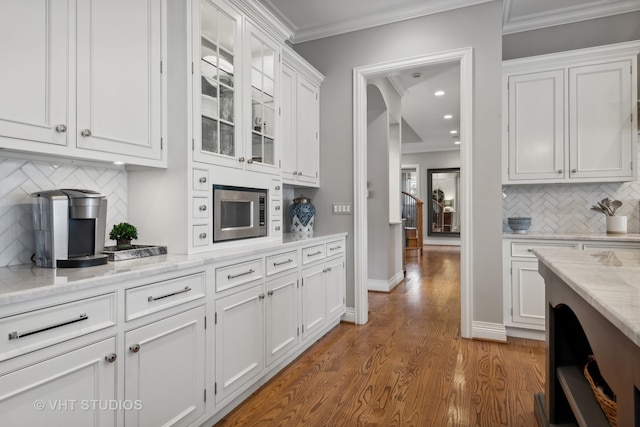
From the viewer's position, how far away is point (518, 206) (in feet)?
11.8

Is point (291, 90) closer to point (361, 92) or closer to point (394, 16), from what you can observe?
point (361, 92)

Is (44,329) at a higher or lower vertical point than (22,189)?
lower

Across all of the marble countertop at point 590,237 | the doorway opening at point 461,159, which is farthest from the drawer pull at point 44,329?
the marble countertop at point 590,237

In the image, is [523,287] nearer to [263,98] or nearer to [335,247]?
[335,247]

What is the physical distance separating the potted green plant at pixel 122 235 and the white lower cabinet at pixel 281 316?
833 millimetres

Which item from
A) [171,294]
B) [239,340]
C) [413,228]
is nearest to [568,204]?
[239,340]

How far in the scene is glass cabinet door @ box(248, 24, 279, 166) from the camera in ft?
8.23

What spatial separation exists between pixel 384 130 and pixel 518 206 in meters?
2.01

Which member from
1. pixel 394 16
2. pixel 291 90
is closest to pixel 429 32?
pixel 394 16

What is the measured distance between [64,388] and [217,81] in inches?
66.5

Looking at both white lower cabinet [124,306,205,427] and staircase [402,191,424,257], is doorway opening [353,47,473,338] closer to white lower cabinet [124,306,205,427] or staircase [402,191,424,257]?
white lower cabinet [124,306,205,427]

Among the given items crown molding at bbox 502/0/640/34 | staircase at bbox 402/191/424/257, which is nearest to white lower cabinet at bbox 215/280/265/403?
crown molding at bbox 502/0/640/34

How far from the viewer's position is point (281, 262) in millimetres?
2438

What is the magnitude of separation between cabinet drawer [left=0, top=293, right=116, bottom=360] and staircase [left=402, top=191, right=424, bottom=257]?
729 centimetres
